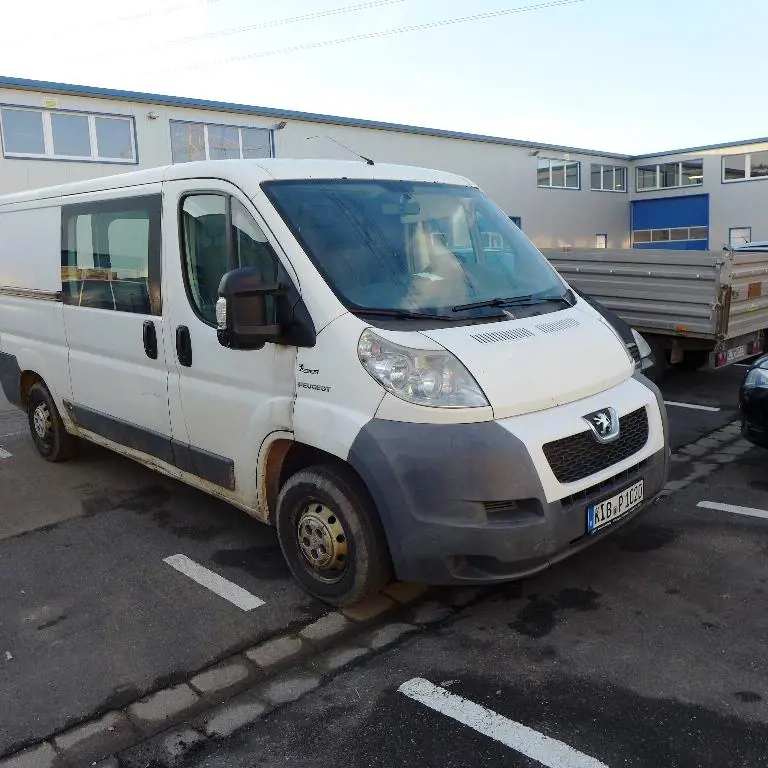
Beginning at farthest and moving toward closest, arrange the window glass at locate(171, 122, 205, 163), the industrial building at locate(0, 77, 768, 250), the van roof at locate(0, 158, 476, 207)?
1. the window glass at locate(171, 122, 205, 163)
2. the industrial building at locate(0, 77, 768, 250)
3. the van roof at locate(0, 158, 476, 207)

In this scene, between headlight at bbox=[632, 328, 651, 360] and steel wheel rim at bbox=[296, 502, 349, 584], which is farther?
headlight at bbox=[632, 328, 651, 360]

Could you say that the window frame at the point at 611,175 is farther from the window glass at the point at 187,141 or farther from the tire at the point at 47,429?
the tire at the point at 47,429

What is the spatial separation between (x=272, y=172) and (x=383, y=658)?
2.44m

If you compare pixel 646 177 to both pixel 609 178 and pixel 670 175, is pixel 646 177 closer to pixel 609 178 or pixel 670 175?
pixel 670 175

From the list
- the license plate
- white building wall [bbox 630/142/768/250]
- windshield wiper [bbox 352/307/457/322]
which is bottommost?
the license plate

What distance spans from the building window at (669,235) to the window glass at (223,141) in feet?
71.5

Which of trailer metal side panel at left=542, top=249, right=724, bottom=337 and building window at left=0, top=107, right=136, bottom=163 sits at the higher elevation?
building window at left=0, top=107, right=136, bottom=163

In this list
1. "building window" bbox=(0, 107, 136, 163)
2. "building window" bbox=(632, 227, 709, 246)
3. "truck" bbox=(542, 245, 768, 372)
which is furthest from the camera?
"building window" bbox=(632, 227, 709, 246)

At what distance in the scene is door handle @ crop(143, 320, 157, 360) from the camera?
439 cm

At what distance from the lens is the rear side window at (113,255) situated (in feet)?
14.3

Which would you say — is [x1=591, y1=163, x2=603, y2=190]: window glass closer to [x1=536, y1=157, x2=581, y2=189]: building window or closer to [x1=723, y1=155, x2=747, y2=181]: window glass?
[x1=536, y1=157, x2=581, y2=189]: building window

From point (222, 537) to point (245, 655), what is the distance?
142cm

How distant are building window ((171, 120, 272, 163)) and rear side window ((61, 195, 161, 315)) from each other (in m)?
14.9

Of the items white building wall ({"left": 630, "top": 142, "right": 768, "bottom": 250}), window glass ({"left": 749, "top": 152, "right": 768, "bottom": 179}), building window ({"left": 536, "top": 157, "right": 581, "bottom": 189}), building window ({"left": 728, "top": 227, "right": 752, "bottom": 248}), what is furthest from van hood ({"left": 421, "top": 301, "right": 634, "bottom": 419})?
window glass ({"left": 749, "top": 152, "right": 768, "bottom": 179})
